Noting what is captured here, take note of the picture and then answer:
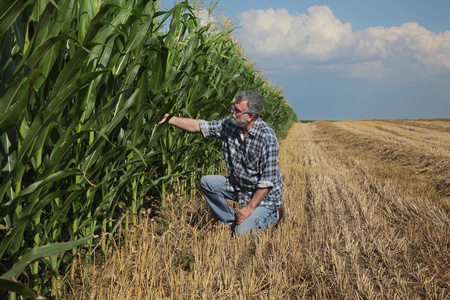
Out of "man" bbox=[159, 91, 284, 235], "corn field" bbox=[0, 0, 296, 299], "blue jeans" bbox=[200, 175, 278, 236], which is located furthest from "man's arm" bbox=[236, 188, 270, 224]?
"corn field" bbox=[0, 0, 296, 299]

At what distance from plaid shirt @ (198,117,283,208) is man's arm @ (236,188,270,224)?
0.18ft

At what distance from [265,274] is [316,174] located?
4922mm

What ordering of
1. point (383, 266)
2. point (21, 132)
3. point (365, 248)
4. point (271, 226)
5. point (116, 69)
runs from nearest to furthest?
point (21, 132) → point (116, 69) → point (383, 266) → point (365, 248) → point (271, 226)

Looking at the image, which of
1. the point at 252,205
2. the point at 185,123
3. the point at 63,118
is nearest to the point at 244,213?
the point at 252,205

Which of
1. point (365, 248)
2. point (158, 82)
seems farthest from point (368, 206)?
point (158, 82)

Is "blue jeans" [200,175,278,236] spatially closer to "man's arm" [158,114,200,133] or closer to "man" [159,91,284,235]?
"man" [159,91,284,235]

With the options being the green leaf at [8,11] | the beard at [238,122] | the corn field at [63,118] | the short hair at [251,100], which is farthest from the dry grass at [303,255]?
the green leaf at [8,11]

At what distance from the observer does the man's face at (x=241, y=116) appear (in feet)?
11.2

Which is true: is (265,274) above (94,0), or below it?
below

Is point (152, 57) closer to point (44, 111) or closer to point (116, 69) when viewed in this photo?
point (116, 69)

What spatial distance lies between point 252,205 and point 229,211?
16.0 inches

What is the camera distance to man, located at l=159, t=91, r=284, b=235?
3.47m

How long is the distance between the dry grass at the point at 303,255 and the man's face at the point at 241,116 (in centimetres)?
98

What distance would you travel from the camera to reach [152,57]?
2.65m
